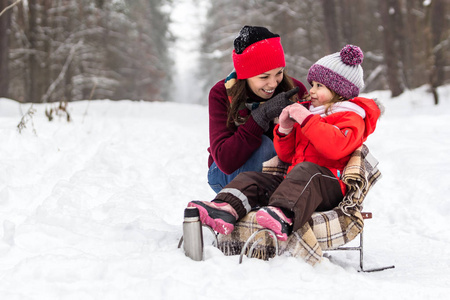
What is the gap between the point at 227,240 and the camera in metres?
2.78

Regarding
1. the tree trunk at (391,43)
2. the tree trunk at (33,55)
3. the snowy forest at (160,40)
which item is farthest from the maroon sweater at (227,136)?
the tree trunk at (33,55)

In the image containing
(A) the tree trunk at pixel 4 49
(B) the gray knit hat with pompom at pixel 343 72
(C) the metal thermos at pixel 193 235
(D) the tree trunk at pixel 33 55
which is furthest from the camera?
(D) the tree trunk at pixel 33 55

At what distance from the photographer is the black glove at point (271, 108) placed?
2797mm

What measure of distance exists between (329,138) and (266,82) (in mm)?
685

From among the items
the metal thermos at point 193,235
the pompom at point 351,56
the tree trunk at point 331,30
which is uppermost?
the tree trunk at point 331,30

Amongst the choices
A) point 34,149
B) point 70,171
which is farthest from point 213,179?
point 34,149

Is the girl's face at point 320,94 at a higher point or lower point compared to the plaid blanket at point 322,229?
higher

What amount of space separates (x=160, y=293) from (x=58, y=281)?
464 millimetres

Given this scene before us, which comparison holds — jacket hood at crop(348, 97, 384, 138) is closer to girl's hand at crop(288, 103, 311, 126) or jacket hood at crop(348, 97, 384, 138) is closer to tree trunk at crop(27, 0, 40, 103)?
girl's hand at crop(288, 103, 311, 126)

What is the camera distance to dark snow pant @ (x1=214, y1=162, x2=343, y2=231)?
2492mm

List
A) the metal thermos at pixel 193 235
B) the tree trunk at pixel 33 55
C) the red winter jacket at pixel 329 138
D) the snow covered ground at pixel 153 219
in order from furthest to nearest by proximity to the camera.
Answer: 1. the tree trunk at pixel 33 55
2. the red winter jacket at pixel 329 138
3. the metal thermos at pixel 193 235
4. the snow covered ground at pixel 153 219

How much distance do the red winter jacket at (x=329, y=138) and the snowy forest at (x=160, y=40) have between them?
6.85 metres

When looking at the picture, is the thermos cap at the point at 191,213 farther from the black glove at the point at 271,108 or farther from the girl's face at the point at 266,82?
the girl's face at the point at 266,82

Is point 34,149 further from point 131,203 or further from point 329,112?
point 329,112
